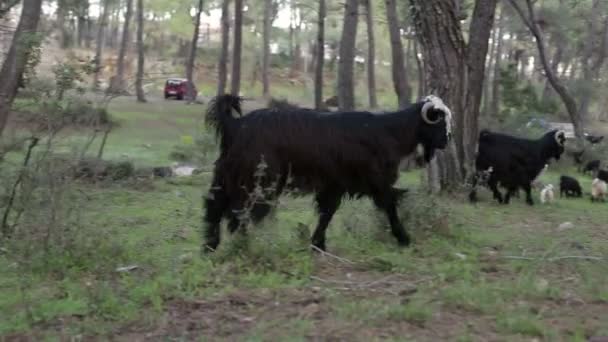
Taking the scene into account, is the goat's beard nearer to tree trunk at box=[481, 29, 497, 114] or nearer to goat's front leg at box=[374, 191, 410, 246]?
goat's front leg at box=[374, 191, 410, 246]

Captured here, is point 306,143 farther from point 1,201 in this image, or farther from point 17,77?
point 17,77

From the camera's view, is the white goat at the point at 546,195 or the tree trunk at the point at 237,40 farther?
the tree trunk at the point at 237,40

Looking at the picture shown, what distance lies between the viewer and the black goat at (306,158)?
7.75 m

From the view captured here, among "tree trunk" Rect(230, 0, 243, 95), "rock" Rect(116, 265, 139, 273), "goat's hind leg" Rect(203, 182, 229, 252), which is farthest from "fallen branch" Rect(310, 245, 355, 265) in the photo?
"tree trunk" Rect(230, 0, 243, 95)

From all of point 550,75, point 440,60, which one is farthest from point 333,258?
point 550,75

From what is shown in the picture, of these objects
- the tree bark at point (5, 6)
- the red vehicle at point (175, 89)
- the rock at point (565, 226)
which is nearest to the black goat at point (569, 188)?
the rock at point (565, 226)

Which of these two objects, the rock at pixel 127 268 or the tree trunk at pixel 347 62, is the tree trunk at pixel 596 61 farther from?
the rock at pixel 127 268

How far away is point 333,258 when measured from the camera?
774 cm

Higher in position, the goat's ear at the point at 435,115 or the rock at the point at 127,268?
the goat's ear at the point at 435,115

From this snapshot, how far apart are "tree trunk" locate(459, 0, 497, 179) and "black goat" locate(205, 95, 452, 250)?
6.28m

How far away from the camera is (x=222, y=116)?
7918 mm

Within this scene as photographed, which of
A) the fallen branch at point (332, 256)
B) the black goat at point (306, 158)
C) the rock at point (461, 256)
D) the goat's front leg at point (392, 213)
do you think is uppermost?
the black goat at point (306, 158)

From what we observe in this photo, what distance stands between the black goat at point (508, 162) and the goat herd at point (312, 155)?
6261 mm

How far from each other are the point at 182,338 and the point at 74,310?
1.07 meters
